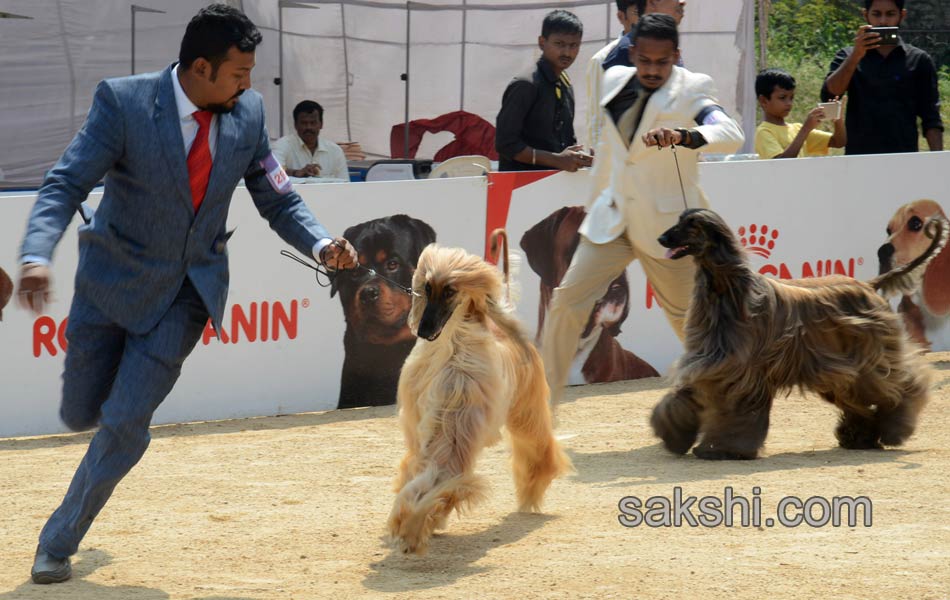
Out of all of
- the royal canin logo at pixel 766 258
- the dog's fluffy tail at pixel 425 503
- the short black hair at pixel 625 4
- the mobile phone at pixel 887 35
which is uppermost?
the short black hair at pixel 625 4

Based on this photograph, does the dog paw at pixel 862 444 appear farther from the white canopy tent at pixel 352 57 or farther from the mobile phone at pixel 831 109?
the white canopy tent at pixel 352 57

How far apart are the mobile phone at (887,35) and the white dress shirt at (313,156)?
13.9 ft

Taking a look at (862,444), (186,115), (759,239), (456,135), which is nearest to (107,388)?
(186,115)

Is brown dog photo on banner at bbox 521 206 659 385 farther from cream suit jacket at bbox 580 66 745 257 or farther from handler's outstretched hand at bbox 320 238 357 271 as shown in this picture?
handler's outstretched hand at bbox 320 238 357 271

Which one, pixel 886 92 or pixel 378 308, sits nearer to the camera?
pixel 378 308

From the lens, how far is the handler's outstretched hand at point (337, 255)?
173 inches

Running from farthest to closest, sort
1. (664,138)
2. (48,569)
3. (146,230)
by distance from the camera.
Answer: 1. (664,138)
2. (48,569)
3. (146,230)

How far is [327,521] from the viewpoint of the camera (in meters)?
5.33

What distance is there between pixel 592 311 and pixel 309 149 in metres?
3.76

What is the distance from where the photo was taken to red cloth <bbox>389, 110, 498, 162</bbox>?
1402 centimetres

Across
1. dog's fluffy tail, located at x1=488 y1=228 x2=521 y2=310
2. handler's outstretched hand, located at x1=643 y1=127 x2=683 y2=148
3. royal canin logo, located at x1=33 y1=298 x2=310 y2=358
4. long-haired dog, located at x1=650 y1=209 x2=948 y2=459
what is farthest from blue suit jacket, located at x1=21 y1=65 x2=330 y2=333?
royal canin logo, located at x1=33 y1=298 x2=310 y2=358

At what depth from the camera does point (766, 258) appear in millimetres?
8922

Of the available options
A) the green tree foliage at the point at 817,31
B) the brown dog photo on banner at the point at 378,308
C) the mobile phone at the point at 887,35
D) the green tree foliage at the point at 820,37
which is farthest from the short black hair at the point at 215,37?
the green tree foliage at the point at 817,31

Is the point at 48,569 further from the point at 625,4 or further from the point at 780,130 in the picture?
the point at 780,130
